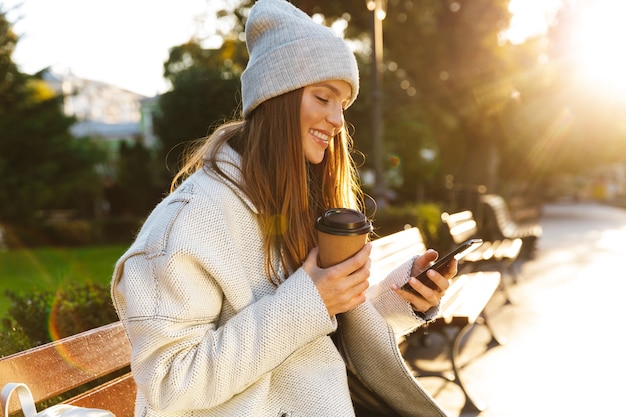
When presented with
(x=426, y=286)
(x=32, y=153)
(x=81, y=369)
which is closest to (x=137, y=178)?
(x=32, y=153)

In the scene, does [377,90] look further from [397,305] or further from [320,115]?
[320,115]

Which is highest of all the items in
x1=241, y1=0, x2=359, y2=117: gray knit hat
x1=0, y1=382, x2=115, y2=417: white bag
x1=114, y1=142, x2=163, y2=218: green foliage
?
x1=241, y1=0, x2=359, y2=117: gray knit hat

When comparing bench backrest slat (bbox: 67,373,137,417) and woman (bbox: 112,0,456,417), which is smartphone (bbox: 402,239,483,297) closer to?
woman (bbox: 112,0,456,417)

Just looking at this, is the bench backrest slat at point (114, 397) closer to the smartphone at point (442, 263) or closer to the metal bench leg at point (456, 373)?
the smartphone at point (442, 263)

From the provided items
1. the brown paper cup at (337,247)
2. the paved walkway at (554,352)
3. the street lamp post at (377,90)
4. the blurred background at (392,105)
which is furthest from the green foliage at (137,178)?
the brown paper cup at (337,247)

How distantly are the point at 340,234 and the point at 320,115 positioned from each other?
49 centimetres

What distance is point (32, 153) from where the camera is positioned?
872 inches

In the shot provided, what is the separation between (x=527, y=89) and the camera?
770 inches

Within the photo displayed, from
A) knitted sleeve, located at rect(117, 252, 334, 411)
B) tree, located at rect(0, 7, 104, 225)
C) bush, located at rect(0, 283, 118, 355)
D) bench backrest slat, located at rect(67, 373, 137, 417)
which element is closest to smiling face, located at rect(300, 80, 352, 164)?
knitted sleeve, located at rect(117, 252, 334, 411)

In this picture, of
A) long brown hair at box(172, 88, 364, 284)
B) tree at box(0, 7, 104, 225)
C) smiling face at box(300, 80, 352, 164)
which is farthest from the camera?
tree at box(0, 7, 104, 225)

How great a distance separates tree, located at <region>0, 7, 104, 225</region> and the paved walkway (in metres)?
17.4

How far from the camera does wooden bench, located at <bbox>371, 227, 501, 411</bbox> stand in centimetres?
423

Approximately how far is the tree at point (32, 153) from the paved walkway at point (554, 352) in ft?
57.0

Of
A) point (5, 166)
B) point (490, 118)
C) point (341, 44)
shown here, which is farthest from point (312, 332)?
point (5, 166)
